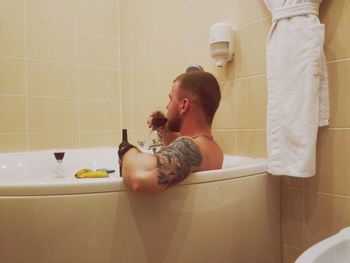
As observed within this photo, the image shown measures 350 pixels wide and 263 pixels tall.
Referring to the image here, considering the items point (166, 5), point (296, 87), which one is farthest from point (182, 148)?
point (166, 5)

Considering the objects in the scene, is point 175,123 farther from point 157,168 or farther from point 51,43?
point 51,43

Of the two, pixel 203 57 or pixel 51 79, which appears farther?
pixel 51 79

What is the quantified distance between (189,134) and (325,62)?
491mm

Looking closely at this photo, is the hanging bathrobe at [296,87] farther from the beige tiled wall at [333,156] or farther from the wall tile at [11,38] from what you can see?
the wall tile at [11,38]

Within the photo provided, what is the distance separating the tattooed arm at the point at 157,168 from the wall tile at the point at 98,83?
130 cm

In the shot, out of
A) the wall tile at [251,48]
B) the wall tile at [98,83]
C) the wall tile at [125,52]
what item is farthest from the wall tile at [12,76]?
the wall tile at [251,48]

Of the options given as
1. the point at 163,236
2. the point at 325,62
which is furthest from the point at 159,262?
the point at 325,62

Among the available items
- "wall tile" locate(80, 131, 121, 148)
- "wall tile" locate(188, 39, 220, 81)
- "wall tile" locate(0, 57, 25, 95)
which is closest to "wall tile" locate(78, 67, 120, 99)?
"wall tile" locate(80, 131, 121, 148)

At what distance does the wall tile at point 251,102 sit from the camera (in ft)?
3.94

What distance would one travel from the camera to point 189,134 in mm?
1024

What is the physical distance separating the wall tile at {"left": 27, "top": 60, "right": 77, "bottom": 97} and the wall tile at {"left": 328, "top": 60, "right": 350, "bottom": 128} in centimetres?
152

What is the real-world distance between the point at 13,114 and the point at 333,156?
1637mm

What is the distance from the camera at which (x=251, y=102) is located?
1249 millimetres

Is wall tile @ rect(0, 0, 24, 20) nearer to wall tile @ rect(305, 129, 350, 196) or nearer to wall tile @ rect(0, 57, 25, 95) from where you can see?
wall tile @ rect(0, 57, 25, 95)
